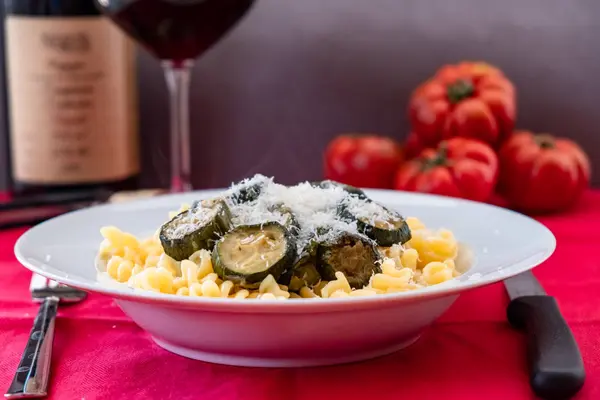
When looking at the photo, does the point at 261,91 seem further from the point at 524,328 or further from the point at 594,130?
the point at 524,328

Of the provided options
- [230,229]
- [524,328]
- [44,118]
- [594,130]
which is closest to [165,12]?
[44,118]

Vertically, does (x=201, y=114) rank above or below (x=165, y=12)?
below

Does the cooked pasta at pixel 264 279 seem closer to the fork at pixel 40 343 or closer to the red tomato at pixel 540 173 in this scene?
the fork at pixel 40 343

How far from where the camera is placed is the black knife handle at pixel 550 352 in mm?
859

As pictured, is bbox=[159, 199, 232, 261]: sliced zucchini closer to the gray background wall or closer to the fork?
the fork

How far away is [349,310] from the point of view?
84 centimetres

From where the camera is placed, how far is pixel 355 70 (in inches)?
92.1

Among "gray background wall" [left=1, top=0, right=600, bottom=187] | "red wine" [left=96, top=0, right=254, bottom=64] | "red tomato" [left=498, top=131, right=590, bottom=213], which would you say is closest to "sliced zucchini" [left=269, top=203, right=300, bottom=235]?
"red wine" [left=96, top=0, right=254, bottom=64]

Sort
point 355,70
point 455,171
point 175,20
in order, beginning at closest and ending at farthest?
point 175,20 < point 455,171 < point 355,70

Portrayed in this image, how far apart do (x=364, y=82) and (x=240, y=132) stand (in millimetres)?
367

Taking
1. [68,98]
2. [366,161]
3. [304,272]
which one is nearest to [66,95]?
[68,98]

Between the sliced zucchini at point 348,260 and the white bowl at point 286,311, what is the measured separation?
9cm

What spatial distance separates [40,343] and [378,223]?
1.41 feet

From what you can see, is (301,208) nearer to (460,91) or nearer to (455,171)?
(455,171)
